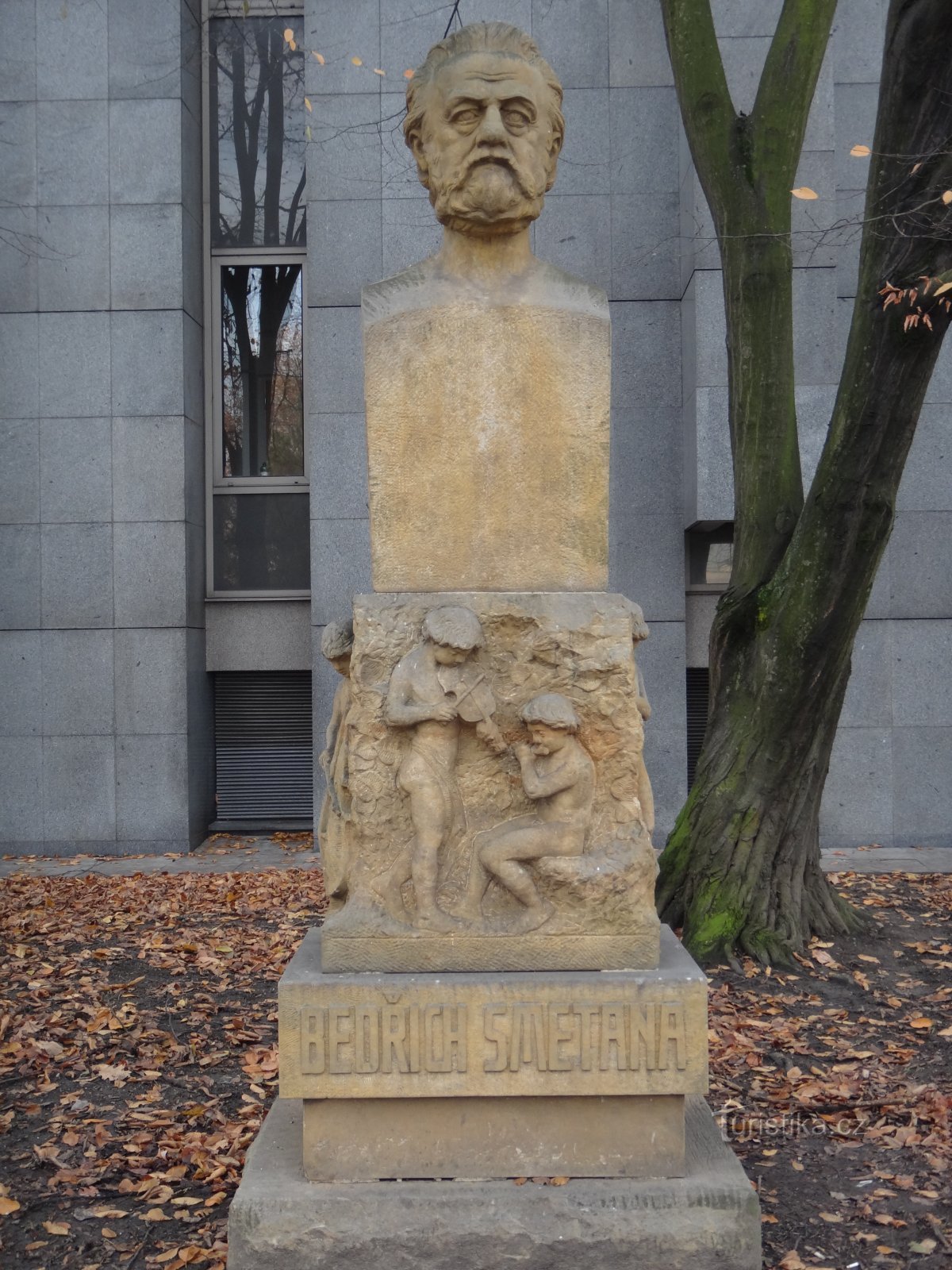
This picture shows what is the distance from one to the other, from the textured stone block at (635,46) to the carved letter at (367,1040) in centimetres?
943

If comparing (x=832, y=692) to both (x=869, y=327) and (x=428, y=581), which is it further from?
(x=428, y=581)

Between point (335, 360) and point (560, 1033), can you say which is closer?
point (560, 1033)

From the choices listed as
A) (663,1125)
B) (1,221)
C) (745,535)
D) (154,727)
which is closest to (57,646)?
(154,727)

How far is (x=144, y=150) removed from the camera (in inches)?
412

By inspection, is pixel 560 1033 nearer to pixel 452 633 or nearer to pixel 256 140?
pixel 452 633

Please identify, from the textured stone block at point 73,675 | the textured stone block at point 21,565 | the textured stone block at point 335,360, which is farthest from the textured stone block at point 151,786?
the textured stone block at point 335,360

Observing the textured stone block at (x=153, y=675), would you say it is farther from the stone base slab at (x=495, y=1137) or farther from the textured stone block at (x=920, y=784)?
the stone base slab at (x=495, y=1137)

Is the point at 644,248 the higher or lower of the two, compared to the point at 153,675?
higher

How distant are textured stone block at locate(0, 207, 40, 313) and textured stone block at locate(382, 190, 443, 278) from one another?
3.26 meters

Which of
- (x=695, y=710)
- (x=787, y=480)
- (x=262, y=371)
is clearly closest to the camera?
(x=787, y=480)

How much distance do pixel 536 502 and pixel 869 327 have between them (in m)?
3.48

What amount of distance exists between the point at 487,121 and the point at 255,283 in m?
8.45

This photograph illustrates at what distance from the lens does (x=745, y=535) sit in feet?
23.9

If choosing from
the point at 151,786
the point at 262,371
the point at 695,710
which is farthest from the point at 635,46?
the point at 151,786
